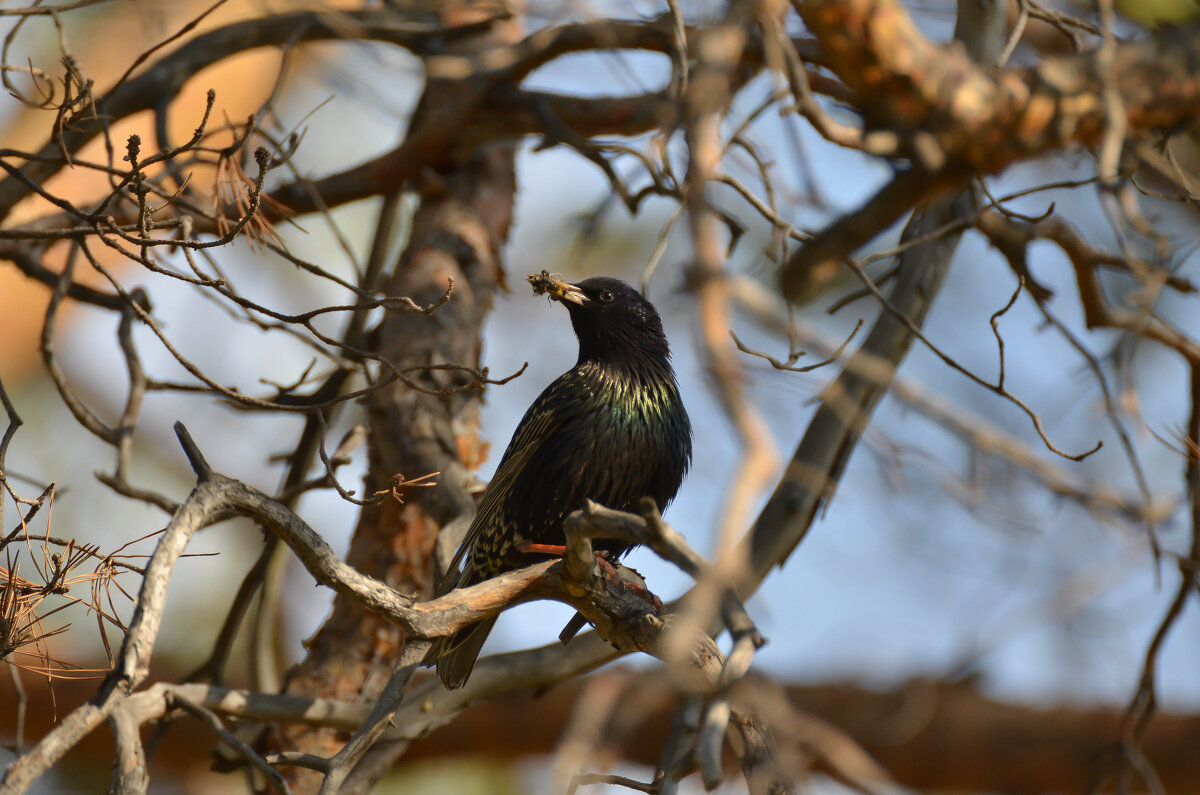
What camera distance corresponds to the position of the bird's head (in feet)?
14.0

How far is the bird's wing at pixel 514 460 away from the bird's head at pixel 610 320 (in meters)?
0.30

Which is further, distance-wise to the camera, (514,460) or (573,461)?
(514,460)

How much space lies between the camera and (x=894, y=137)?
10.7ft

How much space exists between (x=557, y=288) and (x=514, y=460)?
735 mm

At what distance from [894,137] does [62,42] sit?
252 cm

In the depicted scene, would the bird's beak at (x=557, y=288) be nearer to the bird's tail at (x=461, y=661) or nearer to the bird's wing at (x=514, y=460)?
the bird's wing at (x=514, y=460)

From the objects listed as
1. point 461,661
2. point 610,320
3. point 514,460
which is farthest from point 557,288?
Result: point 461,661

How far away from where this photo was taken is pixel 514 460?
396cm

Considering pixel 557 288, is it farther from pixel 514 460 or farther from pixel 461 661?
pixel 461 661

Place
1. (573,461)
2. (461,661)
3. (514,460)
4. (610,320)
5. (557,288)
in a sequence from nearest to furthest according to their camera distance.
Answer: (461,661)
(573,461)
(514,460)
(557,288)
(610,320)

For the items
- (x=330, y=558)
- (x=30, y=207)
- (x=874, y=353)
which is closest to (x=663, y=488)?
(x=874, y=353)

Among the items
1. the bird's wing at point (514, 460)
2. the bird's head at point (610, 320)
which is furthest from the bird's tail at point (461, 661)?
the bird's head at point (610, 320)

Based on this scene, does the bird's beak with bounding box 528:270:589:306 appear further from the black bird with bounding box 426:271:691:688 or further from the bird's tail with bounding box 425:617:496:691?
the bird's tail with bounding box 425:617:496:691

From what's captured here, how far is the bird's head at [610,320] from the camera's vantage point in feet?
14.0
